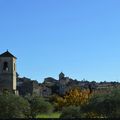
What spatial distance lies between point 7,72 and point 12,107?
1377 inches

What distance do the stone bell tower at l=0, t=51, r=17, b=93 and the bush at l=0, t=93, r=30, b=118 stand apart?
31.1 meters

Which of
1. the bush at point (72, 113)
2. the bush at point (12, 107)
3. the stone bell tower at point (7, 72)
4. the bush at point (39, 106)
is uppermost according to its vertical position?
the stone bell tower at point (7, 72)

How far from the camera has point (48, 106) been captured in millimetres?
83375

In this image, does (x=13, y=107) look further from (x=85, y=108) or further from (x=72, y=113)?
(x=85, y=108)

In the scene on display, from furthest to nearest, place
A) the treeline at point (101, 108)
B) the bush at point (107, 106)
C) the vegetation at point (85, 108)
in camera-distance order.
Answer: the vegetation at point (85, 108)
the treeline at point (101, 108)
the bush at point (107, 106)

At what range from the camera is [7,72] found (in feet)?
334

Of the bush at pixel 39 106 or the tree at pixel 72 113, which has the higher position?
the bush at pixel 39 106

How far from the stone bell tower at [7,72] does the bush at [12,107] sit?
3114 centimetres

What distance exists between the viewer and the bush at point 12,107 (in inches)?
2643

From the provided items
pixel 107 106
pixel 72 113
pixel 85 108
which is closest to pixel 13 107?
pixel 72 113

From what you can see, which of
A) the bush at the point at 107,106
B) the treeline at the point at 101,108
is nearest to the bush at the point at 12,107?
the treeline at the point at 101,108

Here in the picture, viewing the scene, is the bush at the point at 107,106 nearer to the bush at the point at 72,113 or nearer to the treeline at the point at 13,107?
the bush at the point at 72,113

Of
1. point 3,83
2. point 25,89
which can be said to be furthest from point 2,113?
point 25,89

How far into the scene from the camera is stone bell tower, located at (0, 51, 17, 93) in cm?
10188
